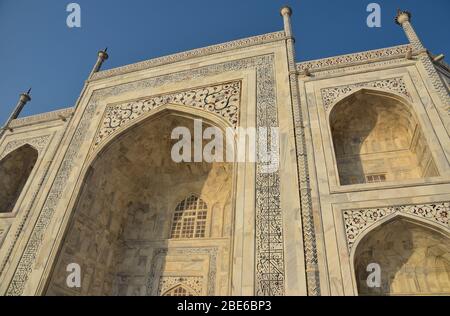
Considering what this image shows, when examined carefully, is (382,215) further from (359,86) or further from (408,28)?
(408,28)

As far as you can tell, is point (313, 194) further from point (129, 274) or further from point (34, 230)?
point (34, 230)

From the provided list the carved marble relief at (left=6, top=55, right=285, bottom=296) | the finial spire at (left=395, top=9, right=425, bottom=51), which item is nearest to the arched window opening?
the carved marble relief at (left=6, top=55, right=285, bottom=296)

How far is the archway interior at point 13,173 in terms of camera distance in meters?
10.0

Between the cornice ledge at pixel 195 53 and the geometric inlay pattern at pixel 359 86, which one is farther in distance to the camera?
the cornice ledge at pixel 195 53

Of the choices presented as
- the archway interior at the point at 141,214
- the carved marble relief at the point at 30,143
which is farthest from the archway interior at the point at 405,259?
the carved marble relief at the point at 30,143

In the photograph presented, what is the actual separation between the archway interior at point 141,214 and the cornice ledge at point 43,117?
2.97 metres

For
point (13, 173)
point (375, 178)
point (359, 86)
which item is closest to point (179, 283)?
point (375, 178)

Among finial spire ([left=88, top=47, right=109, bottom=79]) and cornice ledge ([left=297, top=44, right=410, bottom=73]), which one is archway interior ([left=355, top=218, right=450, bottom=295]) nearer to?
cornice ledge ([left=297, top=44, right=410, bottom=73])

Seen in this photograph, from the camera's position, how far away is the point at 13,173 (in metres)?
10.4

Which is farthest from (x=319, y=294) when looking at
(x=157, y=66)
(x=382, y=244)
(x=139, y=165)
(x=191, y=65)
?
(x=157, y=66)

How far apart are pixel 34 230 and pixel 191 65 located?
249 inches

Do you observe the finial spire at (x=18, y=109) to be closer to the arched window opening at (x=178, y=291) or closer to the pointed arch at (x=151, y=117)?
the pointed arch at (x=151, y=117)
